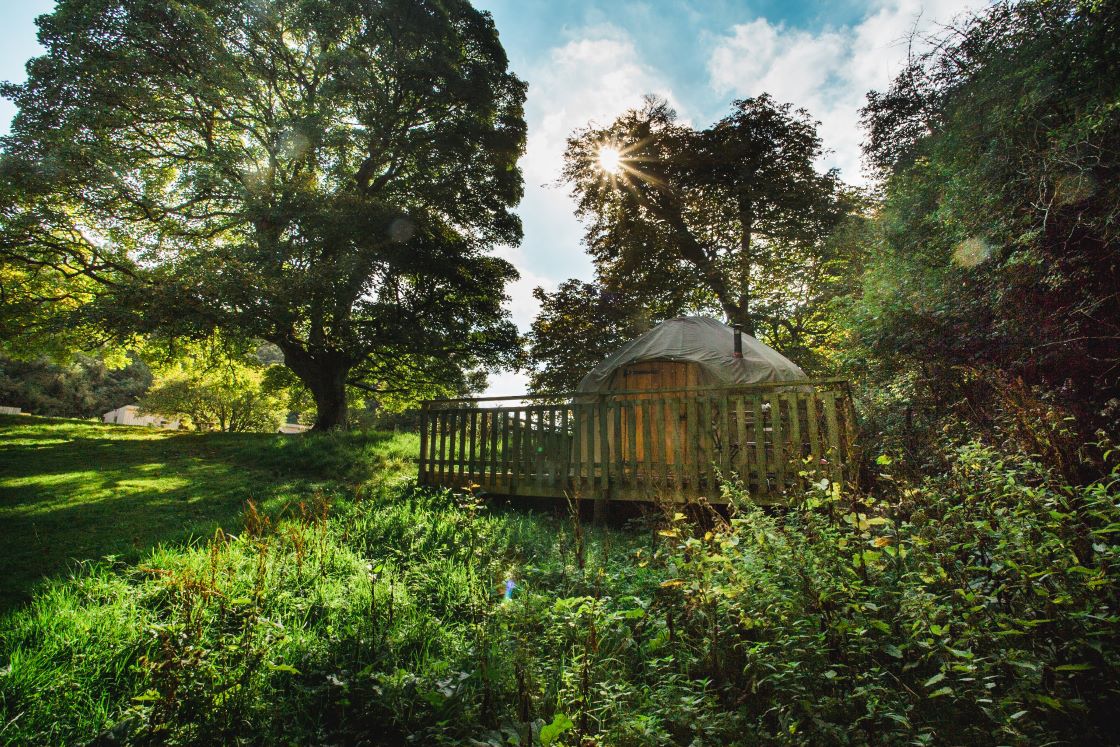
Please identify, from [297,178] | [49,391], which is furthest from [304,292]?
[49,391]

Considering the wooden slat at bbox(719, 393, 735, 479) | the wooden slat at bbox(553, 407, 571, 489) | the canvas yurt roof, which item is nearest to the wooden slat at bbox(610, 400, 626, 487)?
the wooden slat at bbox(553, 407, 571, 489)

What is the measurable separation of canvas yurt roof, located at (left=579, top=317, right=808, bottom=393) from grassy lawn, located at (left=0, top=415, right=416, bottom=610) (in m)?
4.68

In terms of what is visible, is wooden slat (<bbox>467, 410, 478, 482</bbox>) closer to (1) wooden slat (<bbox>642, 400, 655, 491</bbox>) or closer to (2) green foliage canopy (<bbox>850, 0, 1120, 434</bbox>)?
(1) wooden slat (<bbox>642, 400, 655, 491</bbox>)

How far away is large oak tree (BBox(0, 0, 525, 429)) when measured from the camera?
10.7 m


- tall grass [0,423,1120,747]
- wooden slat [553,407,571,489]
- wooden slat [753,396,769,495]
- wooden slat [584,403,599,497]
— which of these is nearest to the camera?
tall grass [0,423,1120,747]

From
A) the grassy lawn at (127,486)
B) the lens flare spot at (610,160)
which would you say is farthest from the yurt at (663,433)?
the lens flare spot at (610,160)

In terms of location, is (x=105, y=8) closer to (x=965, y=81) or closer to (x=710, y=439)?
(x=710, y=439)

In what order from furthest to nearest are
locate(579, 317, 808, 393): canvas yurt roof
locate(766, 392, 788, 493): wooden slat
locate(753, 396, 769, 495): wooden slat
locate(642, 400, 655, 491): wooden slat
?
locate(579, 317, 808, 393): canvas yurt roof → locate(642, 400, 655, 491): wooden slat → locate(753, 396, 769, 495): wooden slat → locate(766, 392, 788, 493): wooden slat

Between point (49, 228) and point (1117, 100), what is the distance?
18.1 meters

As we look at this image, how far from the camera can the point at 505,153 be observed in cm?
1527

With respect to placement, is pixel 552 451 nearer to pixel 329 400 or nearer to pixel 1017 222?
pixel 1017 222

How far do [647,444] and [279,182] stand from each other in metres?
13.1

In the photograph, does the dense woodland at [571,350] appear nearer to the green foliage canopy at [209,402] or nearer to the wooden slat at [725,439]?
the wooden slat at [725,439]

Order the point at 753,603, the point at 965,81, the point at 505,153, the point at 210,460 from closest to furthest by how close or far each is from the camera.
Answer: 1. the point at 753,603
2. the point at 965,81
3. the point at 210,460
4. the point at 505,153
